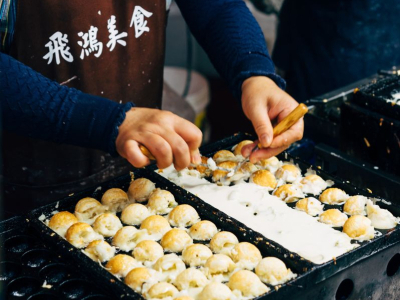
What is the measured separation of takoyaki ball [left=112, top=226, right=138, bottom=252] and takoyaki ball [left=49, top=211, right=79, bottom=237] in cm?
15

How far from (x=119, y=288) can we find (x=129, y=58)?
3.95ft

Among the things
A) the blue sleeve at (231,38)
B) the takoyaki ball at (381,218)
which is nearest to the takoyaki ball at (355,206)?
the takoyaki ball at (381,218)

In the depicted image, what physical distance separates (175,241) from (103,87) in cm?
92

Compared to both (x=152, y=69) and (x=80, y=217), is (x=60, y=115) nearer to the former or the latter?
(x=80, y=217)

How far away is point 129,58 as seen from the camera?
249 cm

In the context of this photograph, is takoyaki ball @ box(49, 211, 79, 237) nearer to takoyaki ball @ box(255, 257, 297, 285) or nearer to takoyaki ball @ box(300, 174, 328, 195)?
→ takoyaki ball @ box(255, 257, 297, 285)

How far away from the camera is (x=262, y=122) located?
2043 mm

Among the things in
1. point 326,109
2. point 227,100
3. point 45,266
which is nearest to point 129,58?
point 326,109

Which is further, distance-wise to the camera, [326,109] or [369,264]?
[326,109]

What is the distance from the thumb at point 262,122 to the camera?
1.99 meters

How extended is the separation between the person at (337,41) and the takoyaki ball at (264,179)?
175 centimetres

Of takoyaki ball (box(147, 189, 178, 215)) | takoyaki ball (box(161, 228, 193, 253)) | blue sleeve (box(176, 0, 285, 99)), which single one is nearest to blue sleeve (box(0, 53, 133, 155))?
takoyaki ball (box(147, 189, 178, 215))

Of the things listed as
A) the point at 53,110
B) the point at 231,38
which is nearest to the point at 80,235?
the point at 53,110

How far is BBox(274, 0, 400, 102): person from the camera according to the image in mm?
3539
